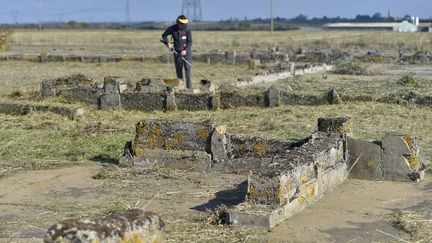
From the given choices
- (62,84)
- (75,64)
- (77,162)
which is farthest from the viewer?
(75,64)

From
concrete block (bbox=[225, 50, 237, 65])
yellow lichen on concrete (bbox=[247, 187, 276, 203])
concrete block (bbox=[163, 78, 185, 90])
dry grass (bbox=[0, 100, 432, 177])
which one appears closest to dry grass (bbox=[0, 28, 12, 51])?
concrete block (bbox=[225, 50, 237, 65])

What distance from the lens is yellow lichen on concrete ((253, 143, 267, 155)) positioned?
1098 centimetres

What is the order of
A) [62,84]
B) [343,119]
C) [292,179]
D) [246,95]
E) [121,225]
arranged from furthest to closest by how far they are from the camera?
[62,84]
[246,95]
[343,119]
[292,179]
[121,225]

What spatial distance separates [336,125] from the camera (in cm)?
1081

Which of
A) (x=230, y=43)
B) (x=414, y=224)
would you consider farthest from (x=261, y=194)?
(x=230, y=43)

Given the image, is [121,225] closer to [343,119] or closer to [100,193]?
[100,193]

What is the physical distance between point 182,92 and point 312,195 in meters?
8.94

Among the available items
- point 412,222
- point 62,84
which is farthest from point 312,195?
point 62,84

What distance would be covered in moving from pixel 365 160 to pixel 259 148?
158cm

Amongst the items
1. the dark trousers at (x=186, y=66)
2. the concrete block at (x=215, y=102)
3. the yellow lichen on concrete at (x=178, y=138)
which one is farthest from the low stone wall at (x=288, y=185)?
the dark trousers at (x=186, y=66)

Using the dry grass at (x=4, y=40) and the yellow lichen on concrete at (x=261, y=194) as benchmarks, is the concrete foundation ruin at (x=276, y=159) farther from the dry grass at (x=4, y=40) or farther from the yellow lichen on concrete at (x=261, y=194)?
the dry grass at (x=4, y=40)

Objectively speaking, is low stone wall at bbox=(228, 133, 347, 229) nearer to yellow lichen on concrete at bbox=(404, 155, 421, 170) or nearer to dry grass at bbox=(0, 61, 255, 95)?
yellow lichen on concrete at bbox=(404, 155, 421, 170)

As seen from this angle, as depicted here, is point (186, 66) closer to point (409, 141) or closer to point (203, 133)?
point (203, 133)

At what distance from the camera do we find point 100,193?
A: 961 cm
